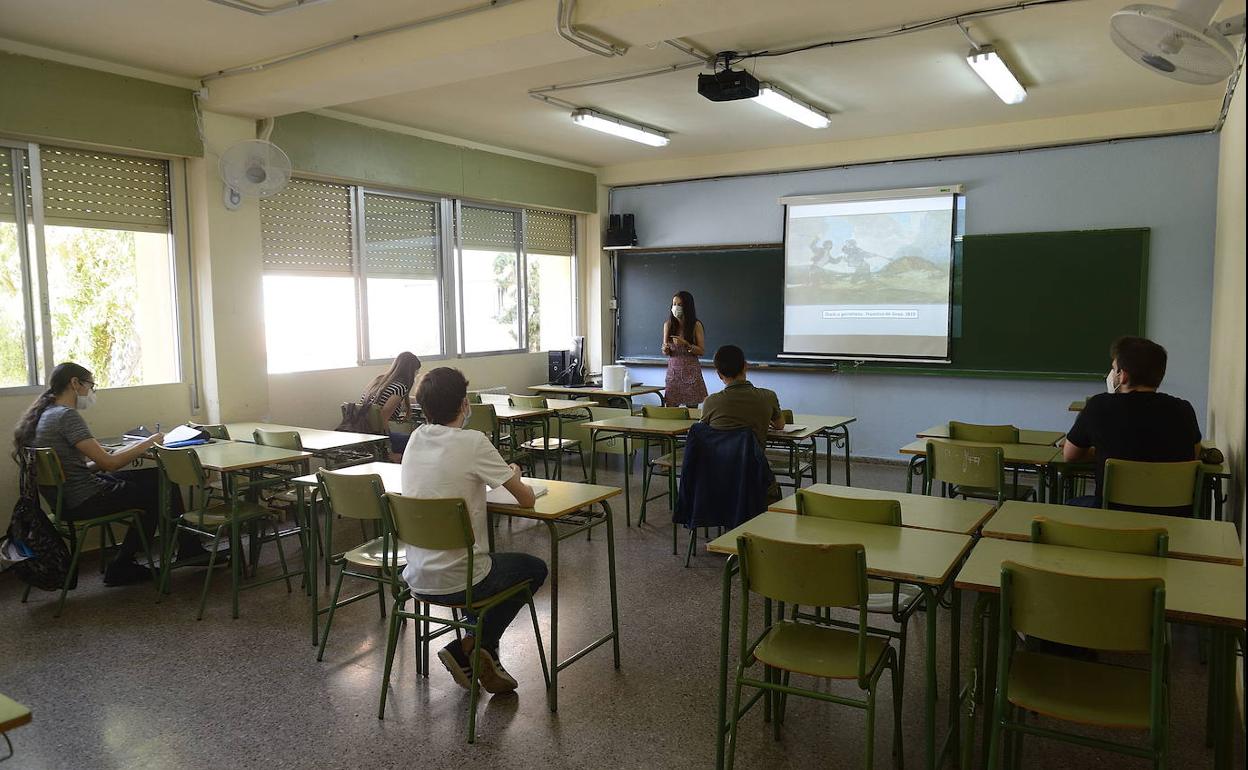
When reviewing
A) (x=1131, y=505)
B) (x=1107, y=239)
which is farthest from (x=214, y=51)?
(x=1107, y=239)

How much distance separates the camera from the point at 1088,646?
2.05 m

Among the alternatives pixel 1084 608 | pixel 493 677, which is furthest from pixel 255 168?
pixel 1084 608

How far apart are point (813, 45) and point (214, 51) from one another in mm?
3505

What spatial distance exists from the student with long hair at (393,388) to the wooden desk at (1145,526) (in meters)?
4.16

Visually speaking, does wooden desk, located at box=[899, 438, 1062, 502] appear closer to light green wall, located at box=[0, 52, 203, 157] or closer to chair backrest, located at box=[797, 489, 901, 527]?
chair backrest, located at box=[797, 489, 901, 527]

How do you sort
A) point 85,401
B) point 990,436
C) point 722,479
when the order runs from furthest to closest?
1. point 990,436
2. point 722,479
3. point 85,401

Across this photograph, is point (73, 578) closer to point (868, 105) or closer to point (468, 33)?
point (468, 33)

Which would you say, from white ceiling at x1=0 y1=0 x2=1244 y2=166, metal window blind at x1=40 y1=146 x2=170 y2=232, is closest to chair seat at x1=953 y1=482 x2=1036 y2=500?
white ceiling at x1=0 y1=0 x2=1244 y2=166

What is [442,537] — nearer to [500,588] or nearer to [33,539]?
[500,588]

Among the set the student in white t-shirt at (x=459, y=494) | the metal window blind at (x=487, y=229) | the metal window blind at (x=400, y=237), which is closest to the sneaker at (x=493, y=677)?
the student in white t-shirt at (x=459, y=494)

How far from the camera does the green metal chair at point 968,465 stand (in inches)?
160

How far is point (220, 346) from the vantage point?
18.6 feet

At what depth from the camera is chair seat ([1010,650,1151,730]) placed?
83.4 inches

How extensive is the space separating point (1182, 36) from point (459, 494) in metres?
2.82
